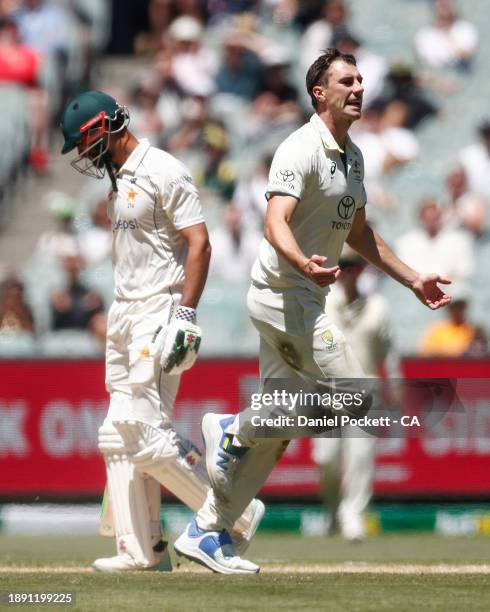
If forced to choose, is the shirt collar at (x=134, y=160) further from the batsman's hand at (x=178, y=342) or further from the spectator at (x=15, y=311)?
the spectator at (x=15, y=311)

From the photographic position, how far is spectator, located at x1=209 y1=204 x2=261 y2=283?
12.9 m

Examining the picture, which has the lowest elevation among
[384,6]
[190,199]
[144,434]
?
[144,434]

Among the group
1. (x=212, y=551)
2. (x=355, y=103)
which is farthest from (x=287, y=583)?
(x=355, y=103)

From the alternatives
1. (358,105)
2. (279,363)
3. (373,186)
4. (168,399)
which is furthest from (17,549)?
(373,186)

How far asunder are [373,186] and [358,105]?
7.40 m

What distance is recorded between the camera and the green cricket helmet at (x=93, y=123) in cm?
660

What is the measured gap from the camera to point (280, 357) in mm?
6098

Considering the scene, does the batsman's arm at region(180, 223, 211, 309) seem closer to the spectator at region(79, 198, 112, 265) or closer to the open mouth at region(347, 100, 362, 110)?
the open mouth at region(347, 100, 362, 110)

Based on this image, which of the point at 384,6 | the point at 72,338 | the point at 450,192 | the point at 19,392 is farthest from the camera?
the point at 384,6

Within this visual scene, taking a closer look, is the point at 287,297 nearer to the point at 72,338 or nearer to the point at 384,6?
the point at 72,338

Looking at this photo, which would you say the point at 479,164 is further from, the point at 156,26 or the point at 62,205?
the point at 156,26

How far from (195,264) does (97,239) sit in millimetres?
6819

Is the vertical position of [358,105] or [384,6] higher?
[384,6]

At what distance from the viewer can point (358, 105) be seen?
20.2ft
